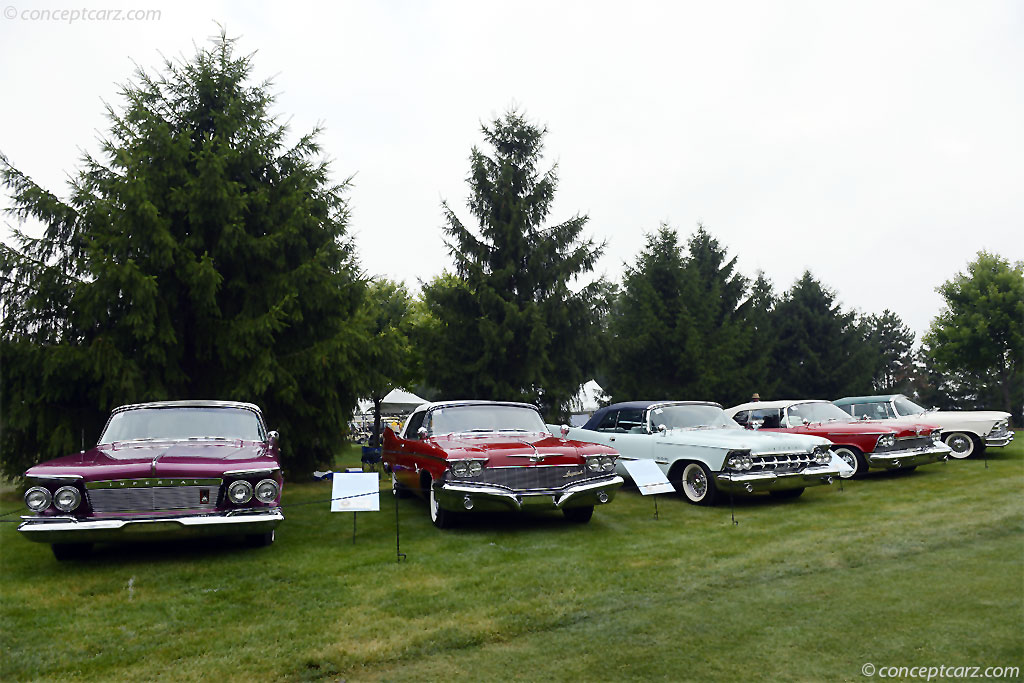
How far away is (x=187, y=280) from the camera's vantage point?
13.2 meters

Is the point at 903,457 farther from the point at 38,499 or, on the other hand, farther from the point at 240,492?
the point at 38,499

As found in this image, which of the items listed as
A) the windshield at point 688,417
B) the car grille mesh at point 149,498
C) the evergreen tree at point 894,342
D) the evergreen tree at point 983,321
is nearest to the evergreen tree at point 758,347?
the evergreen tree at point 983,321

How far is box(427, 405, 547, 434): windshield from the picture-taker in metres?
9.85

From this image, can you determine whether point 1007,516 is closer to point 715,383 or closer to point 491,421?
point 491,421

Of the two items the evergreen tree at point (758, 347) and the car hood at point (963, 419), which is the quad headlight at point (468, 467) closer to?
the car hood at point (963, 419)

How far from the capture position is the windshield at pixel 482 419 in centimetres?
985

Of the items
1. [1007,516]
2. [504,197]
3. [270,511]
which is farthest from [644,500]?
[504,197]

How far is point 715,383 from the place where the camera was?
84.9 feet

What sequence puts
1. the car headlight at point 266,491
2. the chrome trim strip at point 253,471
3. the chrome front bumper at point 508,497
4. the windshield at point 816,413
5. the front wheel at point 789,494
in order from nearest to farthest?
the chrome trim strip at point 253,471, the car headlight at point 266,491, the chrome front bumper at point 508,497, the front wheel at point 789,494, the windshield at point 816,413

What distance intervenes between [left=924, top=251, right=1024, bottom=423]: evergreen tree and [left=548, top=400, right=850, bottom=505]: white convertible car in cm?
2258

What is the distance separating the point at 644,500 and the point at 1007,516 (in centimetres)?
473

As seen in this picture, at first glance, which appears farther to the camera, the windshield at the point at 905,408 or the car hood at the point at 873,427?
the windshield at the point at 905,408

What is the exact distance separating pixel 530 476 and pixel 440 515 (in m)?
1.32

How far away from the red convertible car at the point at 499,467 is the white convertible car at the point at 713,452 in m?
2.01
